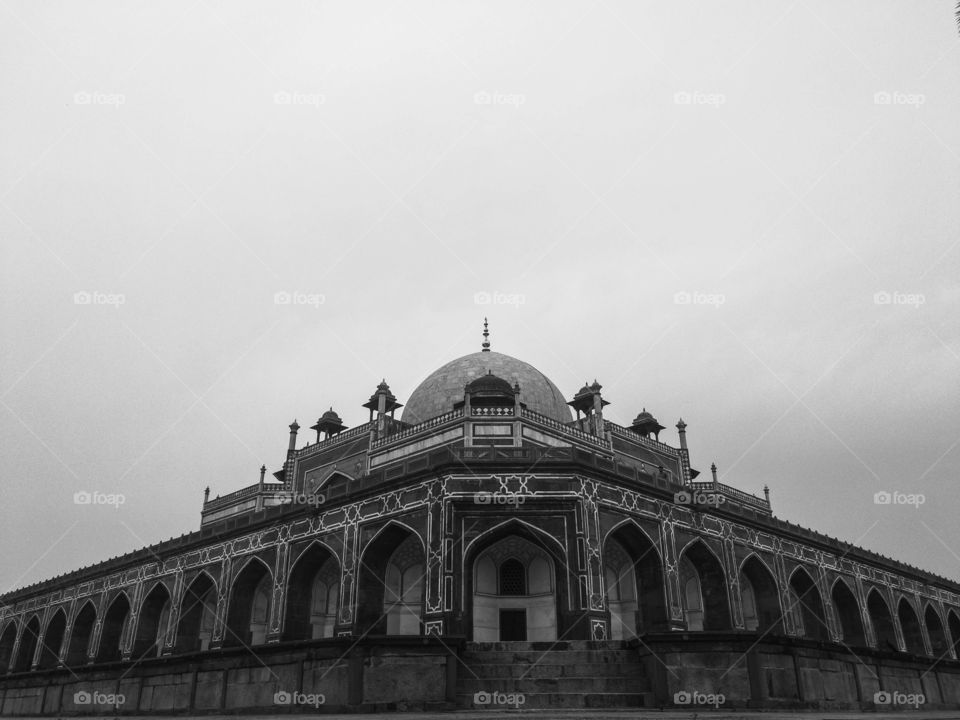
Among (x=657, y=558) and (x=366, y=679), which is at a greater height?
(x=657, y=558)

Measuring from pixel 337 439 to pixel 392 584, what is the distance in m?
12.4

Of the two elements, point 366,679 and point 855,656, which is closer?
point 366,679

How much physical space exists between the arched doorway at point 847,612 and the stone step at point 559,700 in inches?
961

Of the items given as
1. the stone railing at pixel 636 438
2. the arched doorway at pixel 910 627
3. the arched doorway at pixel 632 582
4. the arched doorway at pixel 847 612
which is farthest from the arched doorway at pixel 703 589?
the arched doorway at pixel 910 627

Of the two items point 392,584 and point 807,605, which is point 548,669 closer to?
point 392,584

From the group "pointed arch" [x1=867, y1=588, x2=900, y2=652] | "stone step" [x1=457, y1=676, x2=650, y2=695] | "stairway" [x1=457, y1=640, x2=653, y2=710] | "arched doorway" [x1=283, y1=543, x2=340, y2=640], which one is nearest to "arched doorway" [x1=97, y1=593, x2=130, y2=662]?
"arched doorway" [x1=283, y1=543, x2=340, y2=640]

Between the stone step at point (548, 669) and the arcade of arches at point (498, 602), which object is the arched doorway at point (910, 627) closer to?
the arcade of arches at point (498, 602)

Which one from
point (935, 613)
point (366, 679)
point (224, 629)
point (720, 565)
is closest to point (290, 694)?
point (366, 679)

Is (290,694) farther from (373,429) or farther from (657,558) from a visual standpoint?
(373,429)

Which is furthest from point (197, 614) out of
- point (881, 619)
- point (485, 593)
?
point (881, 619)

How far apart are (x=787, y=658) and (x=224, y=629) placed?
23.2 meters

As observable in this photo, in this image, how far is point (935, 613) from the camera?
41.7m

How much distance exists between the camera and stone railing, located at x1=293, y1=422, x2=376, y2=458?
118ft

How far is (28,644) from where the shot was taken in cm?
4356
